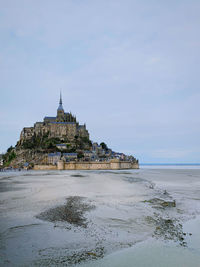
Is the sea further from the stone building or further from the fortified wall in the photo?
the stone building

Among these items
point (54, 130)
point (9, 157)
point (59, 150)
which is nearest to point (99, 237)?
point (59, 150)

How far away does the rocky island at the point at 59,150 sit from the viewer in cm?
9012

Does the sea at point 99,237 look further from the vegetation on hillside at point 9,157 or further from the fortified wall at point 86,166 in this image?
the vegetation on hillside at point 9,157

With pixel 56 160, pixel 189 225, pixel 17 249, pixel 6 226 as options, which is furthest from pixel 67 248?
pixel 56 160

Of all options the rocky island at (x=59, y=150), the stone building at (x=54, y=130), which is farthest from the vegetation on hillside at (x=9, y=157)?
the stone building at (x=54, y=130)

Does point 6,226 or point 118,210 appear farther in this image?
point 118,210

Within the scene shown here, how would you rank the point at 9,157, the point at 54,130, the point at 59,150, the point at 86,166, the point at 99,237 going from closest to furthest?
the point at 99,237 < the point at 86,166 < the point at 59,150 < the point at 54,130 < the point at 9,157

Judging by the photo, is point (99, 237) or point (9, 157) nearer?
point (99, 237)

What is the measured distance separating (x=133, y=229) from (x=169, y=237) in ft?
4.96

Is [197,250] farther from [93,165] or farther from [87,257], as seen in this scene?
[93,165]

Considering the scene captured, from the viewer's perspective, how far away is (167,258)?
5902mm

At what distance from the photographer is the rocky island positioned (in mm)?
90125

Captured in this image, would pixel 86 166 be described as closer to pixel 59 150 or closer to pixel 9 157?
pixel 59 150

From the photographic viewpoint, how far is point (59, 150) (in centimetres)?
9544
